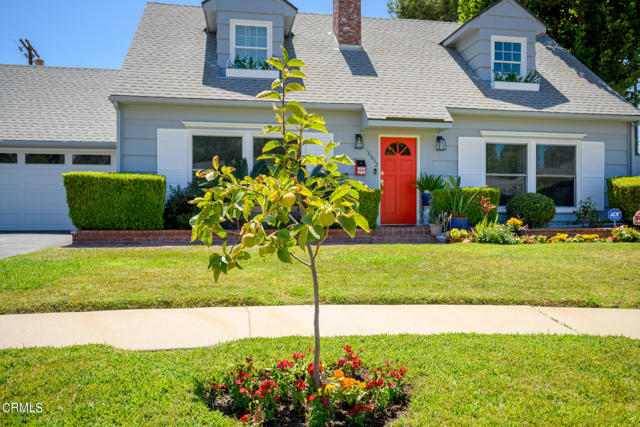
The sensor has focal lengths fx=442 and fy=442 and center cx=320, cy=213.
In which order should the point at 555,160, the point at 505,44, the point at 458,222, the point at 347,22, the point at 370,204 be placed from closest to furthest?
1. the point at 370,204
2. the point at 458,222
3. the point at 555,160
4. the point at 505,44
5. the point at 347,22

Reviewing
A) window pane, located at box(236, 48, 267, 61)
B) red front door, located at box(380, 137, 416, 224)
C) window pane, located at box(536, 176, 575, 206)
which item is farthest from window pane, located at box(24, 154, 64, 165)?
window pane, located at box(536, 176, 575, 206)

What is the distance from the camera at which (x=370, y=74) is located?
12289 millimetres

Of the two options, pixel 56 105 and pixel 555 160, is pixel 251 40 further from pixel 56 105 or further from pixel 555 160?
pixel 555 160

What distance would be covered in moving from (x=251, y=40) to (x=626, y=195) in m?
10.4

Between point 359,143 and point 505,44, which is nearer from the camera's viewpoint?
point 359,143

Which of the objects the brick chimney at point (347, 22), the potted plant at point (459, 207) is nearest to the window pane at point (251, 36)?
the brick chimney at point (347, 22)

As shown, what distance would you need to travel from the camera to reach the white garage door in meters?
13.3

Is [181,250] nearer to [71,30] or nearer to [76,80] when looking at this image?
[71,30]

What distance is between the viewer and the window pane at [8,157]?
13367 millimetres

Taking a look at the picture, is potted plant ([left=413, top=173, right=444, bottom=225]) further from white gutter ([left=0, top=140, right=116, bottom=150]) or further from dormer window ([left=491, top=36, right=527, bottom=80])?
white gutter ([left=0, top=140, right=116, bottom=150])

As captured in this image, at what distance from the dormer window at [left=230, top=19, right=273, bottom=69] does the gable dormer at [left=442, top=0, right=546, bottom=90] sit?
5.81 meters

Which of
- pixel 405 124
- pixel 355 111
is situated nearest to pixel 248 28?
pixel 355 111

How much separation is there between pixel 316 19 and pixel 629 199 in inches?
414

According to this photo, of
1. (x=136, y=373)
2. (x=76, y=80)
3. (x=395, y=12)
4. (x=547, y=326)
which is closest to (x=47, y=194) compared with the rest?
(x=76, y=80)
